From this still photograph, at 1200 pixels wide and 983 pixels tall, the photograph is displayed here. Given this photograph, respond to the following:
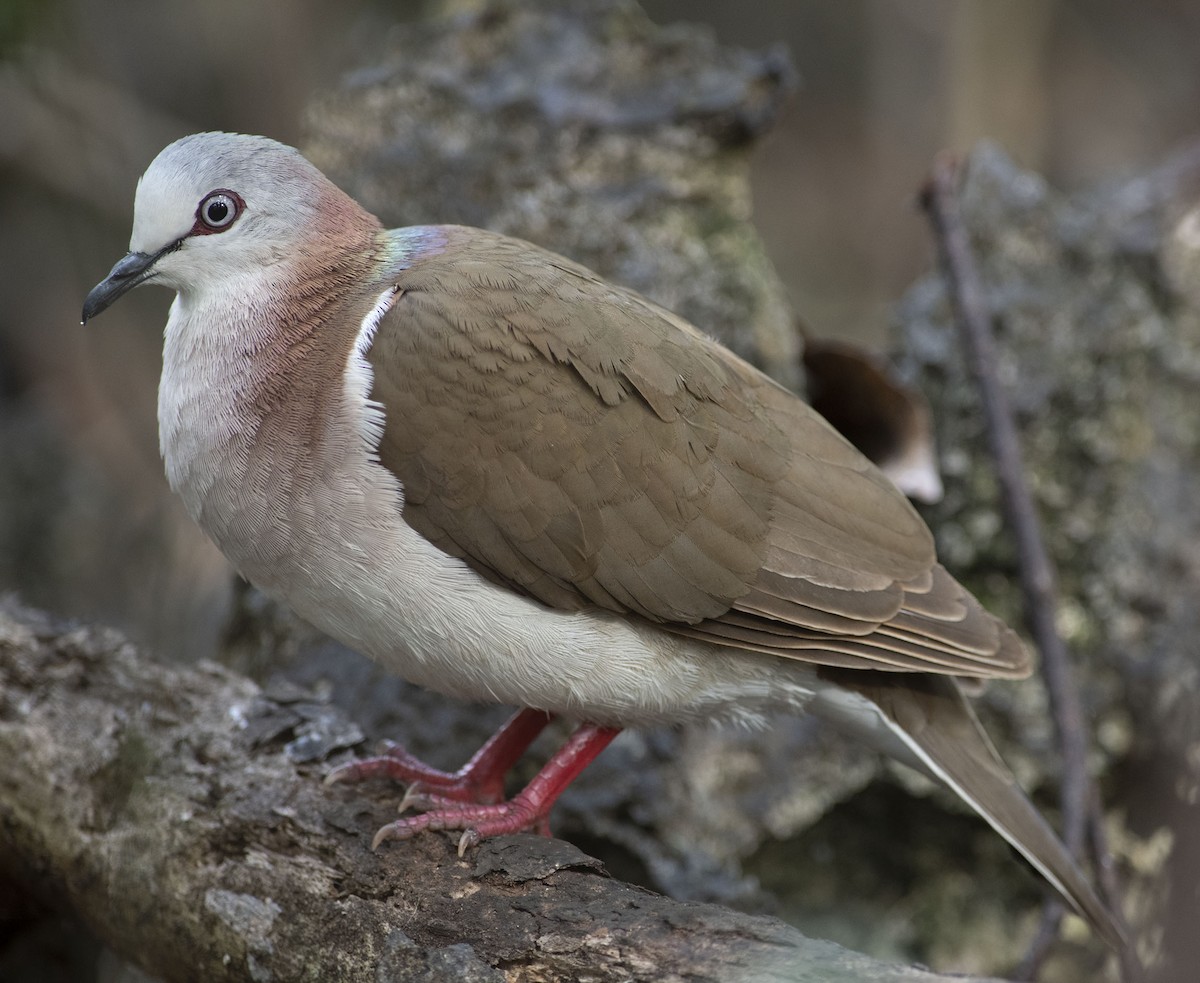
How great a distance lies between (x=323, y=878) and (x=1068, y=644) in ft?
8.96

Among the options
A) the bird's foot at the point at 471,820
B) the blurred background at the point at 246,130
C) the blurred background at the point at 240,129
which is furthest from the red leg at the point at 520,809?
the blurred background at the point at 246,130

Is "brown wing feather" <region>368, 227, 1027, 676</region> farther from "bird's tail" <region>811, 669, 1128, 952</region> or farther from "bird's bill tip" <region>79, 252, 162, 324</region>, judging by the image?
"bird's bill tip" <region>79, 252, 162, 324</region>

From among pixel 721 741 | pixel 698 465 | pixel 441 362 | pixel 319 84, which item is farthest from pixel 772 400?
pixel 319 84

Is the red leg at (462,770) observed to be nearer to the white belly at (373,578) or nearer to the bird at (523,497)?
the bird at (523,497)

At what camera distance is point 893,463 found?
4.30m

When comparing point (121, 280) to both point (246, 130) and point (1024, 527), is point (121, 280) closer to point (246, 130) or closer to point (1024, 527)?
point (1024, 527)

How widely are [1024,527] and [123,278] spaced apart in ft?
9.24

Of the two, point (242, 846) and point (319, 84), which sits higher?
point (319, 84)

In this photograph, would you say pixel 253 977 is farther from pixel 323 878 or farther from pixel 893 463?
pixel 893 463

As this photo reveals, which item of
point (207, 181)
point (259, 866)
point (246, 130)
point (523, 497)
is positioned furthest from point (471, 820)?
point (246, 130)

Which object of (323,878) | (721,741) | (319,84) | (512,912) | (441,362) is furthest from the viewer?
(319,84)

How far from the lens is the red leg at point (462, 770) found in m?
3.21

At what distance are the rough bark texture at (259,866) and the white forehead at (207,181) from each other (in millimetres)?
1124

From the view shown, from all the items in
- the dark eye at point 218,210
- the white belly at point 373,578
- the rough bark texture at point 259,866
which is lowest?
the rough bark texture at point 259,866
